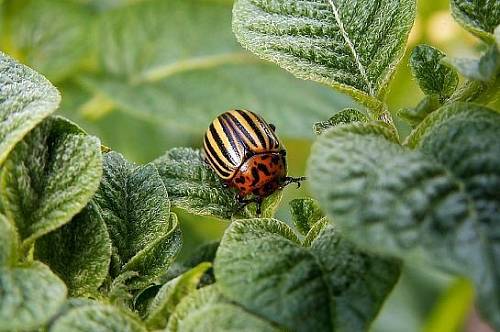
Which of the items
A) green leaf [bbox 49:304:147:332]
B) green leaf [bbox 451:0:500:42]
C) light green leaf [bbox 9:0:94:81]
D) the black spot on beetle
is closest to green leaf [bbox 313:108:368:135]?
green leaf [bbox 451:0:500:42]

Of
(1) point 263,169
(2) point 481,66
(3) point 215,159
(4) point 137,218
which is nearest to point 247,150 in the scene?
(1) point 263,169

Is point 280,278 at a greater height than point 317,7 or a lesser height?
lesser

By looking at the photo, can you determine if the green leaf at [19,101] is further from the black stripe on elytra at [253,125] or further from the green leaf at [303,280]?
the black stripe on elytra at [253,125]

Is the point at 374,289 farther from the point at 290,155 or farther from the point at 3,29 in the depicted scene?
the point at 290,155

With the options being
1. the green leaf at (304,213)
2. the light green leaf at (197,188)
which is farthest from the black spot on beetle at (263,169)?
the green leaf at (304,213)

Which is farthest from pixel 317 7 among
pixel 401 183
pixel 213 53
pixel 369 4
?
pixel 213 53

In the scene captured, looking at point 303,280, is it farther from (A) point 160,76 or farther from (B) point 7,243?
(A) point 160,76
